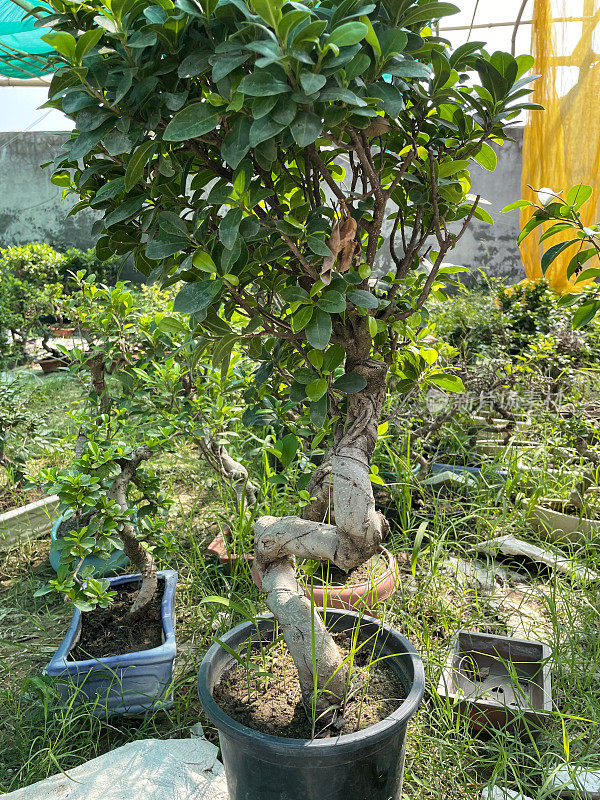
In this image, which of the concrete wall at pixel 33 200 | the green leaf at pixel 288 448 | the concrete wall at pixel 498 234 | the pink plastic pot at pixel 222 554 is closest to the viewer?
the green leaf at pixel 288 448

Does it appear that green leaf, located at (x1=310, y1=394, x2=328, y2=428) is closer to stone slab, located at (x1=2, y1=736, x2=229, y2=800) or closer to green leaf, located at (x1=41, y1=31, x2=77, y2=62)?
green leaf, located at (x1=41, y1=31, x2=77, y2=62)

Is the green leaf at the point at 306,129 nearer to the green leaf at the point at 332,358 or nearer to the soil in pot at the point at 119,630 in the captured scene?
the green leaf at the point at 332,358

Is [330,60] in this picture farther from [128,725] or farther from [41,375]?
[41,375]

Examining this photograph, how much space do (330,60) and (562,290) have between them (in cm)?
415

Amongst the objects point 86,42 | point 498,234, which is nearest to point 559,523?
point 86,42

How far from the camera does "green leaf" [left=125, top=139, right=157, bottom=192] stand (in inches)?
42.8

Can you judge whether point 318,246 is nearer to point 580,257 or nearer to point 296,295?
point 296,295

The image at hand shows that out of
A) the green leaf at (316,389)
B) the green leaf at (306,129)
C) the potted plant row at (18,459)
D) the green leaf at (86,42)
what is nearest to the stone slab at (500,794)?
the green leaf at (316,389)

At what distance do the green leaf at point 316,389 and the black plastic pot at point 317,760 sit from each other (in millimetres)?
651

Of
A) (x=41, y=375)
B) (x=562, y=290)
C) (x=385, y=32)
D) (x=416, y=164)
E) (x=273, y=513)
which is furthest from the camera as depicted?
(x=41, y=375)

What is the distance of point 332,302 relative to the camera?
1196 millimetres

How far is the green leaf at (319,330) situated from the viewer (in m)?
1.20

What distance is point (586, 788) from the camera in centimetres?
146

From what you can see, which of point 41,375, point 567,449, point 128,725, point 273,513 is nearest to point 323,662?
point 128,725
